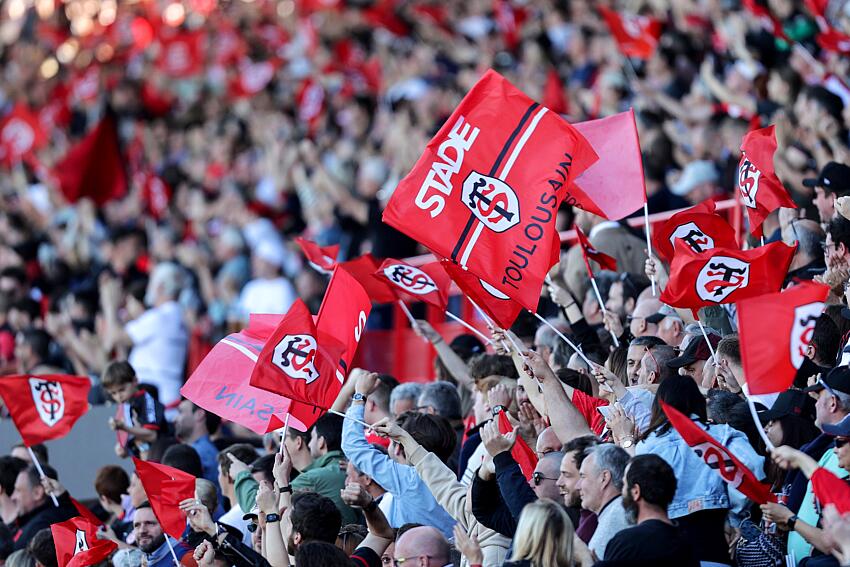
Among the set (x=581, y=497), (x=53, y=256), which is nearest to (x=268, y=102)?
(x=53, y=256)

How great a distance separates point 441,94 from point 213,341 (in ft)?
14.3

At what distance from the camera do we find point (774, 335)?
5.87m

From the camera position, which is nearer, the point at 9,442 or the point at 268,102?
the point at 9,442

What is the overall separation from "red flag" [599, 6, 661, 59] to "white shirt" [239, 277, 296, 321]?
12.5ft

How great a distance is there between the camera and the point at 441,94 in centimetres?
1683

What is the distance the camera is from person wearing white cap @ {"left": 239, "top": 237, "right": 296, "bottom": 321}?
13.1 metres

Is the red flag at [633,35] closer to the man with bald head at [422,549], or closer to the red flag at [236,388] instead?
the red flag at [236,388]

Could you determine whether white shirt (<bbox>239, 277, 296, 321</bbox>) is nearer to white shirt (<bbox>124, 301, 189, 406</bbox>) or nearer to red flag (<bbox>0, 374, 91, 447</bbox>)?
white shirt (<bbox>124, 301, 189, 406</bbox>)

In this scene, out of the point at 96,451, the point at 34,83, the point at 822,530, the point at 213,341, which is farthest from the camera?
the point at 34,83

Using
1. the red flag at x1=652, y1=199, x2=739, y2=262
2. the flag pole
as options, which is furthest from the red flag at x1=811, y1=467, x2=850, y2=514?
the flag pole

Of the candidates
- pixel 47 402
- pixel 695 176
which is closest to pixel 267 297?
pixel 47 402

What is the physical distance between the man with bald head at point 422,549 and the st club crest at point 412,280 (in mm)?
2803

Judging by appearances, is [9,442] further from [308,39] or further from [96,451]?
[308,39]

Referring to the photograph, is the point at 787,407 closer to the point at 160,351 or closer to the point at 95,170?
the point at 160,351
